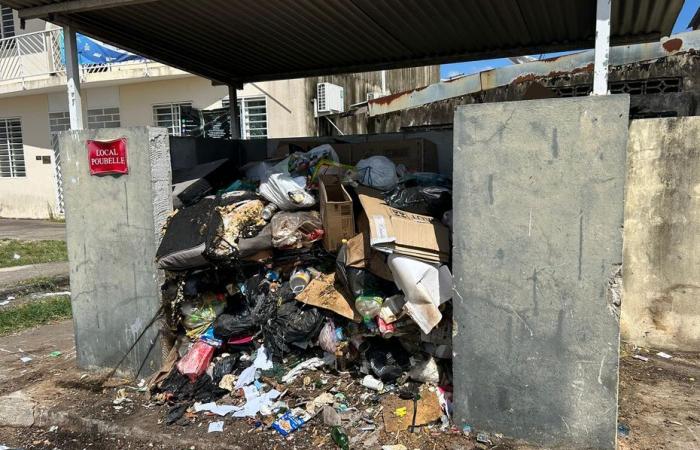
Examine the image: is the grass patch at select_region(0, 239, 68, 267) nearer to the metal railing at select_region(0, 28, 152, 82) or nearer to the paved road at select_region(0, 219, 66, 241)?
the paved road at select_region(0, 219, 66, 241)

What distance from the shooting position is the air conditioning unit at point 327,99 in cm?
1114

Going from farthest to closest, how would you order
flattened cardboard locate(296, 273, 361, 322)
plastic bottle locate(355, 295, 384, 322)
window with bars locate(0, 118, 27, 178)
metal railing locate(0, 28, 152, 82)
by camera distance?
window with bars locate(0, 118, 27, 178) < metal railing locate(0, 28, 152, 82) < flattened cardboard locate(296, 273, 361, 322) < plastic bottle locate(355, 295, 384, 322)

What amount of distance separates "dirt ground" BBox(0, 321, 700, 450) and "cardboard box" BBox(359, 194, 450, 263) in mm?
1084

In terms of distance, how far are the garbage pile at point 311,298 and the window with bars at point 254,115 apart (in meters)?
7.14

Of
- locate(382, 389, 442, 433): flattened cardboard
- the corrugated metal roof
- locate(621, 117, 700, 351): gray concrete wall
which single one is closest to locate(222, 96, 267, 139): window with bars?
the corrugated metal roof

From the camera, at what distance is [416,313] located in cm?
326

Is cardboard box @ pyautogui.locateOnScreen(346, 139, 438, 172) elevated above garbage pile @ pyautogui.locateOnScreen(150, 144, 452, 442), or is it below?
above

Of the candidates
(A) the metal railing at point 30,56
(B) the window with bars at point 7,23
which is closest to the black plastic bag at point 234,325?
(A) the metal railing at point 30,56

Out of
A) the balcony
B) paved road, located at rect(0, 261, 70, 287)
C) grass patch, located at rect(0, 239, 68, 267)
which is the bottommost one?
paved road, located at rect(0, 261, 70, 287)

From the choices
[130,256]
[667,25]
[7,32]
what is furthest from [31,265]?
[7,32]

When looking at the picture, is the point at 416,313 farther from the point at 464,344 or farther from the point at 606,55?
the point at 606,55

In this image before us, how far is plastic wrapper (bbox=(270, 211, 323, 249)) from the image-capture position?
3910 mm

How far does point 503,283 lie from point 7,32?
57.2 feet

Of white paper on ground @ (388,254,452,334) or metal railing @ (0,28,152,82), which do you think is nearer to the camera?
white paper on ground @ (388,254,452,334)
